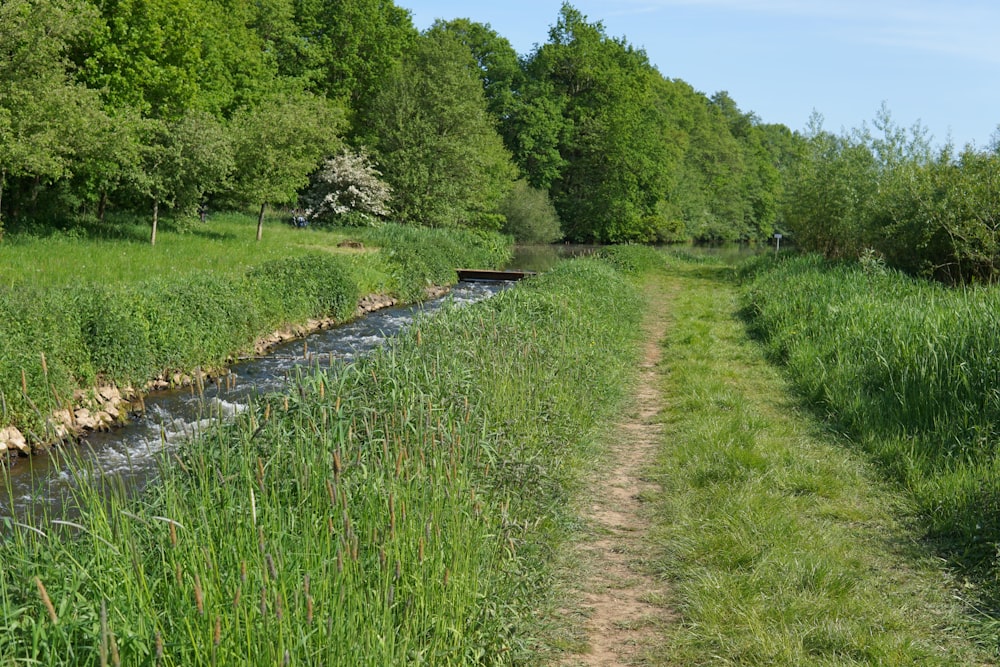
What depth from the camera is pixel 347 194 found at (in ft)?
127

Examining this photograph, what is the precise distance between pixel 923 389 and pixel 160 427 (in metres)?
7.36

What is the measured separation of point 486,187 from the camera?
4747 cm

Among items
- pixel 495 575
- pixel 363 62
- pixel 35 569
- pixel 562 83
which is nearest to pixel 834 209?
pixel 495 575

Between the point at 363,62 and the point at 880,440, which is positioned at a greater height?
the point at 363,62

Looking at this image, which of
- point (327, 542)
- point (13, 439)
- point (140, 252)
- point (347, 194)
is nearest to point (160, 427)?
point (327, 542)

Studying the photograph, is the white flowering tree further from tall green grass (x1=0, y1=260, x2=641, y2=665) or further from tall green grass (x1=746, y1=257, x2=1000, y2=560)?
tall green grass (x1=0, y1=260, x2=641, y2=665)

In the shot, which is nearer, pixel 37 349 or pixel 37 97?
pixel 37 349

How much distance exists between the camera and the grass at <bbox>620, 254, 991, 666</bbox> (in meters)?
4.49

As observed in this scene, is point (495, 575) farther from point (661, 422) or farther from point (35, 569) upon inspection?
point (661, 422)

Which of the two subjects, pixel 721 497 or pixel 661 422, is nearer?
pixel 721 497

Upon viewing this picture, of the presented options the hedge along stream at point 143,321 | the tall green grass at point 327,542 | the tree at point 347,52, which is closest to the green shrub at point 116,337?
the hedge along stream at point 143,321

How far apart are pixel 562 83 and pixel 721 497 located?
62862mm

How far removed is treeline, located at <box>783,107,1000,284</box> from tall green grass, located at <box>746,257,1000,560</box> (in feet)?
18.3

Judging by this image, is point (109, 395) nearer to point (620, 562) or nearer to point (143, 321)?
point (143, 321)
